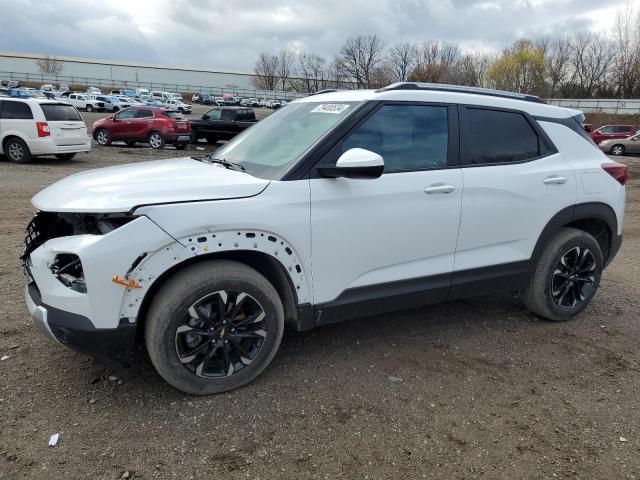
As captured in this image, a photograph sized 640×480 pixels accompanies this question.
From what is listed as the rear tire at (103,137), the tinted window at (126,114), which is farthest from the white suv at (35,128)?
the rear tire at (103,137)

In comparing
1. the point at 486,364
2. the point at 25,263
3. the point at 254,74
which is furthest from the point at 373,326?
the point at 254,74

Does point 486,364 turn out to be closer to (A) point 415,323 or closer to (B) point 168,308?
(A) point 415,323

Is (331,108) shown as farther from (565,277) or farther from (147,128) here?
(147,128)

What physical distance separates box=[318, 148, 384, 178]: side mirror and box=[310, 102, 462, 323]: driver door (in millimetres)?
172

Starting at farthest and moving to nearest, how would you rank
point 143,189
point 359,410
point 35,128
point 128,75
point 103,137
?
point 128,75, point 103,137, point 35,128, point 359,410, point 143,189

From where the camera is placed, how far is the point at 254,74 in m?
109

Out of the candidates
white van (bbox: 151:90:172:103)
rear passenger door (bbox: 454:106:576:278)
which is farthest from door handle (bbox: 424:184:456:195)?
white van (bbox: 151:90:172:103)

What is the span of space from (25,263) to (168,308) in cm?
113

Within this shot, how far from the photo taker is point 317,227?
9.96ft

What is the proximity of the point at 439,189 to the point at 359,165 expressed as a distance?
800 mm

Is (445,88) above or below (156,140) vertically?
above

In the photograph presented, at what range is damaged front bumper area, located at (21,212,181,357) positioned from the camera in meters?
2.58

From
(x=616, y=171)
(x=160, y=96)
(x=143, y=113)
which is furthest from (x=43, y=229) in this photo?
(x=160, y=96)

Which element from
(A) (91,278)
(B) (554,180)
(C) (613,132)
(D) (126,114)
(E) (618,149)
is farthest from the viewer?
(C) (613,132)
